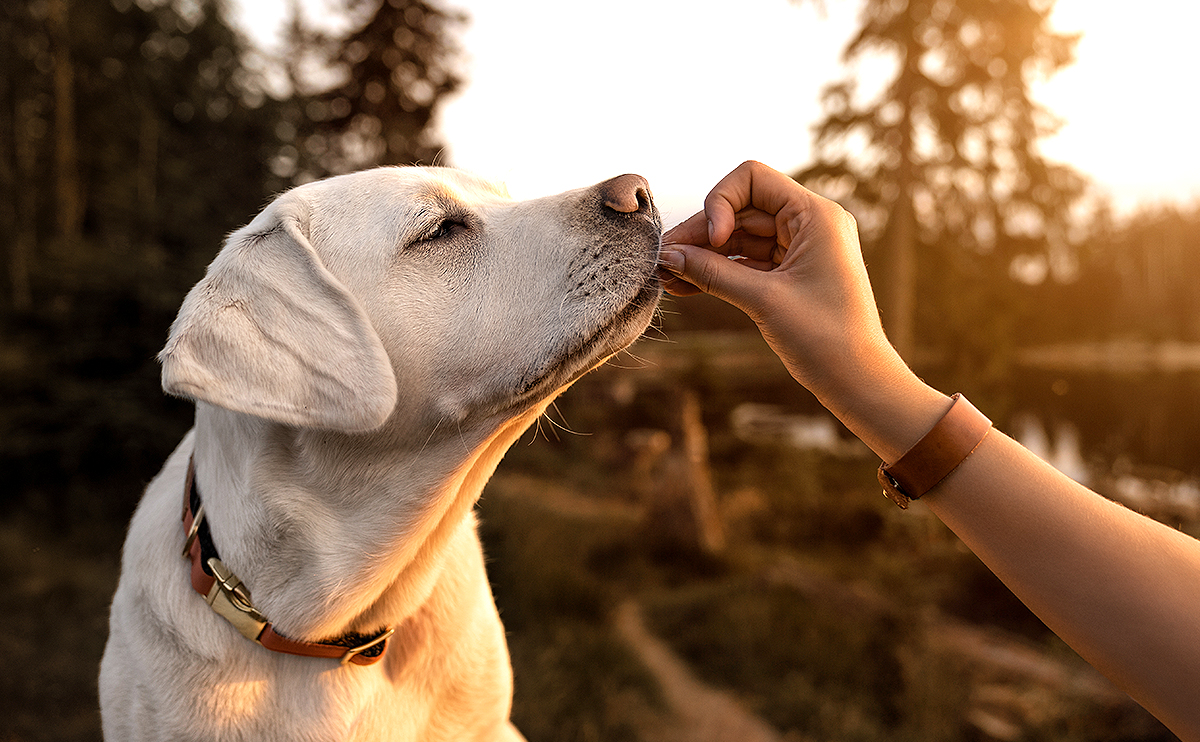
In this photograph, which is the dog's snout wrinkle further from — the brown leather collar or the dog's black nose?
the brown leather collar

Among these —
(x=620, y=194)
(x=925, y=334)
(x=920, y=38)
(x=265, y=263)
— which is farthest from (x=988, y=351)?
(x=265, y=263)

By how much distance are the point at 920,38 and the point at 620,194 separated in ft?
30.4

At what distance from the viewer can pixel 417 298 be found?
197cm

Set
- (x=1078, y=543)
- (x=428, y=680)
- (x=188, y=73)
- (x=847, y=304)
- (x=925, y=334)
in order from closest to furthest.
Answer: (x=1078, y=543) < (x=847, y=304) < (x=428, y=680) < (x=925, y=334) < (x=188, y=73)

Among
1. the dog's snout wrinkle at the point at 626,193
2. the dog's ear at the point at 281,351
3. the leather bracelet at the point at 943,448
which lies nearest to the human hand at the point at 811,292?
the leather bracelet at the point at 943,448

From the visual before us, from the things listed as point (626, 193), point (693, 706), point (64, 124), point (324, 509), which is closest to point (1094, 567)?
point (626, 193)

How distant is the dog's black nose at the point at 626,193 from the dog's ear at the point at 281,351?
2.43 feet

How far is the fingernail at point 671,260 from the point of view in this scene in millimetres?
1813

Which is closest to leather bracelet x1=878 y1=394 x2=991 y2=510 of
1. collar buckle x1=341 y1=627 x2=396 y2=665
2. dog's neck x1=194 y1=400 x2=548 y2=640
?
dog's neck x1=194 y1=400 x2=548 y2=640

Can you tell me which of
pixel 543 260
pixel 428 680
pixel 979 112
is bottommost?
pixel 428 680

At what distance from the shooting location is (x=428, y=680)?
82.2 inches

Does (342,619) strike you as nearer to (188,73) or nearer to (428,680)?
(428,680)

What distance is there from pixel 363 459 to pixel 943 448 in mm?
1501

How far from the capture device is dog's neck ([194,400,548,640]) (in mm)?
1910
